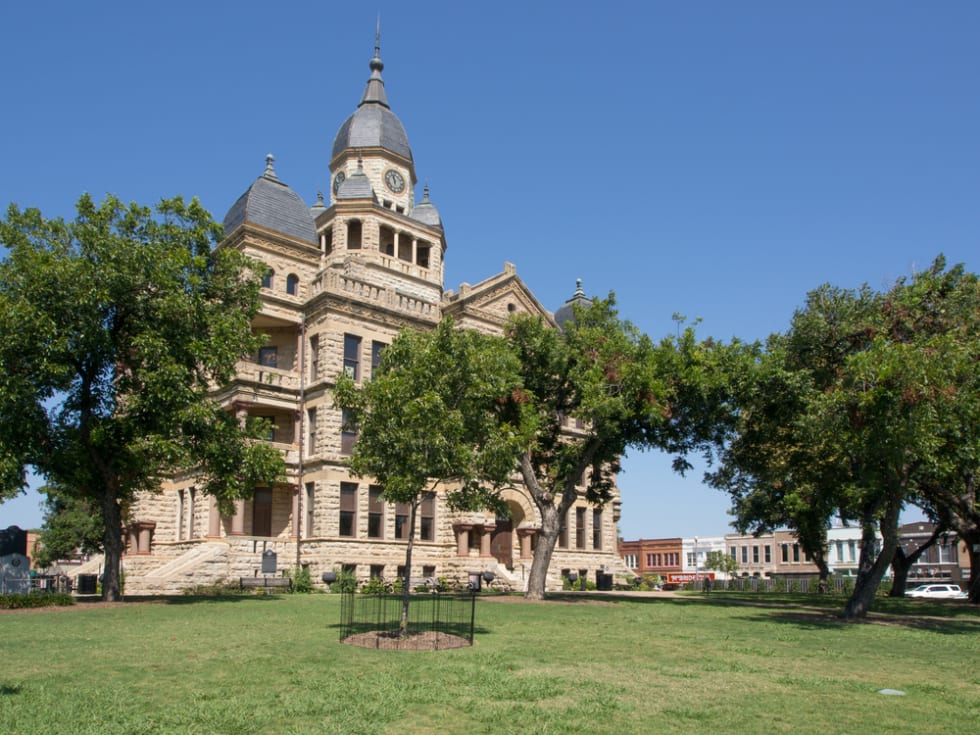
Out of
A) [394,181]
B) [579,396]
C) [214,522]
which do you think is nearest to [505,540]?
[214,522]

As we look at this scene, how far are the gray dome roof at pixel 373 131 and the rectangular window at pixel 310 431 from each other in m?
17.2

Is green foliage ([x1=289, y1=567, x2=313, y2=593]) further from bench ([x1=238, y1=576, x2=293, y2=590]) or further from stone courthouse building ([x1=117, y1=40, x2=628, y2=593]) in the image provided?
stone courthouse building ([x1=117, y1=40, x2=628, y2=593])

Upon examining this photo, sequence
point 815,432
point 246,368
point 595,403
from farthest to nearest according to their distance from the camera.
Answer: point 246,368, point 595,403, point 815,432

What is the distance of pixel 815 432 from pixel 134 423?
19182 millimetres

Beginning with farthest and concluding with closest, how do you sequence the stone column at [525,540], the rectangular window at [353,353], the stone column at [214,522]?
the stone column at [525,540] < the rectangular window at [353,353] < the stone column at [214,522]

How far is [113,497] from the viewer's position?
2638 centimetres

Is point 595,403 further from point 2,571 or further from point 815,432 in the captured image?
point 2,571

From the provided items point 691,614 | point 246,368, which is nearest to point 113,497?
point 246,368

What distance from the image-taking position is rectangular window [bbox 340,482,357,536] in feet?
123

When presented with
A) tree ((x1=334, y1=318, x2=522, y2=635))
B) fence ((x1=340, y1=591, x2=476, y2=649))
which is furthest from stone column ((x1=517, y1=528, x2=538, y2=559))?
tree ((x1=334, y1=318, x2=522, y2=635))

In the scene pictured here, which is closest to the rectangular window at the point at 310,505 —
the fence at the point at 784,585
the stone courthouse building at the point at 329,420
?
the stone courthouse building at the point at 329,420

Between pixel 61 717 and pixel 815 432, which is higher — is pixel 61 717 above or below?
below

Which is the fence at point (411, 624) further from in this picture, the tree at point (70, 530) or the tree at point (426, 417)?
the tree at point (70, 530)

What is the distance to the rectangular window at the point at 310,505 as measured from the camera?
37.5 metres
